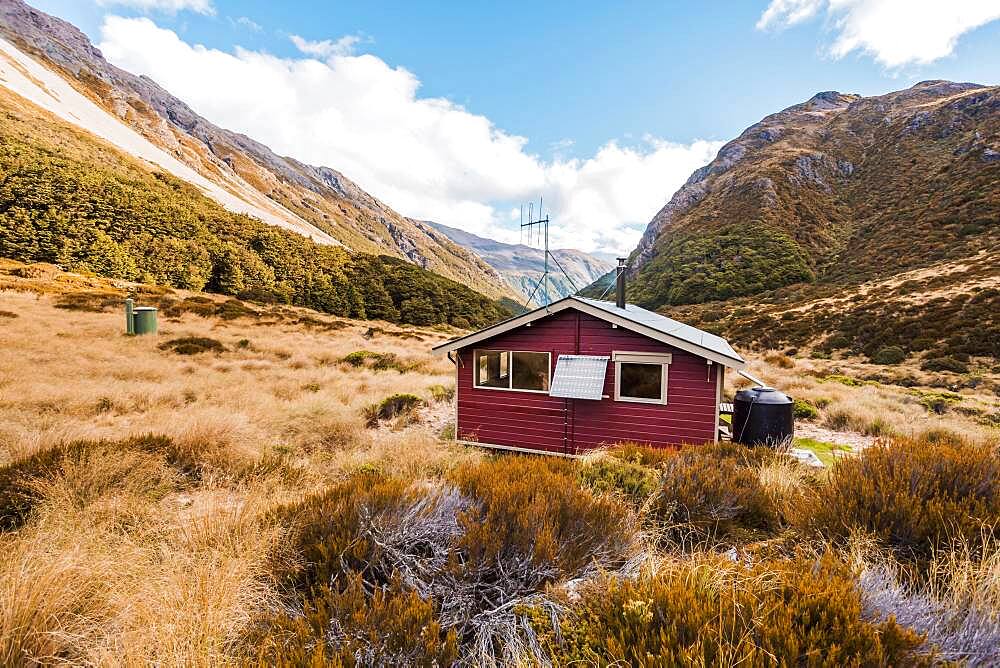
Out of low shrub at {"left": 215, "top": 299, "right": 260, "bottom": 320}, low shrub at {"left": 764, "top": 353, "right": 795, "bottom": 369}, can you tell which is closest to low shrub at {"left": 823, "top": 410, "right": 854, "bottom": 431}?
low shrub at {"left": 764, "top": 353, "right": 795, "bottom": 369}

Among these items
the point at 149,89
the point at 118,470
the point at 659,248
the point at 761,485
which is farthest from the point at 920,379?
the point at 149,89

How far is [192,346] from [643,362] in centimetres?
1741

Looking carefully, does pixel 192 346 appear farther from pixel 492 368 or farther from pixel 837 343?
pixel 837 343

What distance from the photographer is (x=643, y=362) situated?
361 inches

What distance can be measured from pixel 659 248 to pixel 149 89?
179 meters

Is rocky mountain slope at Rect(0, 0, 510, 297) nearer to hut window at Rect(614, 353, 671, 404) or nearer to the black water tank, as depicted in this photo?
hut window at Rect(614, 353, 671, 404)

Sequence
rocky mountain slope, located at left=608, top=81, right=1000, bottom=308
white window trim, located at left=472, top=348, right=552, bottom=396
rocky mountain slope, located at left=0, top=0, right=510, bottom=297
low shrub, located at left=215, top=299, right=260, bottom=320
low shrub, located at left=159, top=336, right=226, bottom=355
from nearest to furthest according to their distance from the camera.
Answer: white window trim, located at left=472, top=348, right=552, bottom=396, low shrub, located at left=159, top=336, right=226, bottom=355, low shrub, located at left=215, top=299, right=260, bottom=320, rocky mountain slope, located at left=608, top=81, right=1000, bottom=308, rocky mountain slope, located at left=0, top=0, right=510, bottom=297

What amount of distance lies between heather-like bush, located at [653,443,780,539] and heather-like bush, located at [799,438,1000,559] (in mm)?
571

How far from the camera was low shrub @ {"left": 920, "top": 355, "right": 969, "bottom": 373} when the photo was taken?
60.9 ft

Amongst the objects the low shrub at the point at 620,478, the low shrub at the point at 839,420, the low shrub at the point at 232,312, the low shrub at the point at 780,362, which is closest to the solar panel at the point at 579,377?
the low shrub at the point at 620,478

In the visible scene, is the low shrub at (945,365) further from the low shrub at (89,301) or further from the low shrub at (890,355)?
the low shrub at (89,301)

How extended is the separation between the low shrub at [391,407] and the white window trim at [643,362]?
633 cm

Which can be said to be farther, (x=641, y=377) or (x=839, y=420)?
(x=839, y=420)

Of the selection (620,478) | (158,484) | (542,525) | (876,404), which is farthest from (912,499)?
(876,404)
